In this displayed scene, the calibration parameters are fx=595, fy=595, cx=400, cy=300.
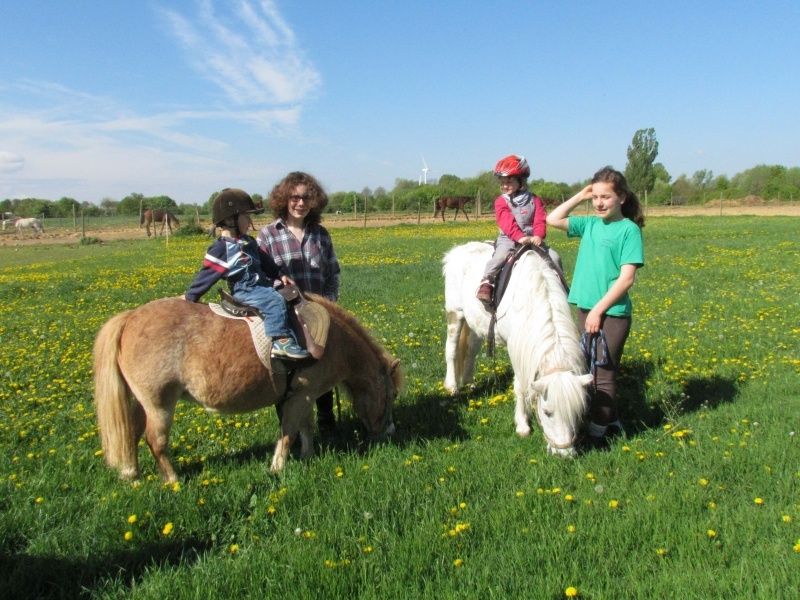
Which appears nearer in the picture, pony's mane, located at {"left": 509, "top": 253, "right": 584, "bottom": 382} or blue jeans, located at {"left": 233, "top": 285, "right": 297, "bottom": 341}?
blue jeans, located at {"left": 233, "top": 285, "right": 297, "bottom": 341}

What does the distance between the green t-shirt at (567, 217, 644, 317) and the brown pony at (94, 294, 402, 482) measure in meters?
2.40

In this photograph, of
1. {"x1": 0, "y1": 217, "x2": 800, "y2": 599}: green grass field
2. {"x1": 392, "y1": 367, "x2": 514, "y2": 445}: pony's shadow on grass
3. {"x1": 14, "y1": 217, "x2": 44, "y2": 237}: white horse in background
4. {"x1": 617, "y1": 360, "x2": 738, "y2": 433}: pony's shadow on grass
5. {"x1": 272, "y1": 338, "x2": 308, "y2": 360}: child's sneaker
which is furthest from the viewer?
{"x1": 14, "y1": 217, "x2": 44, "y2": 237}: white horse in background

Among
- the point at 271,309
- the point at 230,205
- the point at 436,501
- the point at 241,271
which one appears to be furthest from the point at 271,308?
the point at 436,501

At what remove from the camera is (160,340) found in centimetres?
423

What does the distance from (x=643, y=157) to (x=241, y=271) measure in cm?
8675

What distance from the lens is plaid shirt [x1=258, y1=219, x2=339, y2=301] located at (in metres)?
5.29

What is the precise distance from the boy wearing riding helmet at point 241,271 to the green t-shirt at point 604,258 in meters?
2.56

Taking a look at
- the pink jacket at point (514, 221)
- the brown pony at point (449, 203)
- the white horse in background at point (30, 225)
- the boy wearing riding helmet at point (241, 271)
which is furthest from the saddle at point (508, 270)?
the white horse in background at point (30, 225)

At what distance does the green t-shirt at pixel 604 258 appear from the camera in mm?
4980

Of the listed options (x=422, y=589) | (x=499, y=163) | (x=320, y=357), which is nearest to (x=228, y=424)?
(x=320, y=357)

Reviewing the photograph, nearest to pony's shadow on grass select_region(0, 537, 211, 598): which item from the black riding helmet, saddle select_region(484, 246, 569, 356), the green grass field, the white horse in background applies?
the green grass field

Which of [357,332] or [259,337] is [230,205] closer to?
[259,337]

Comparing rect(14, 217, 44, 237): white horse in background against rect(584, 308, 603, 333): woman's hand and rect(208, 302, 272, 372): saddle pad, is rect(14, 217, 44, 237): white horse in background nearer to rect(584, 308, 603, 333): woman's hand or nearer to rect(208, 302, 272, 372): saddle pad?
rect(208, 302, 272, 372): saddle pad

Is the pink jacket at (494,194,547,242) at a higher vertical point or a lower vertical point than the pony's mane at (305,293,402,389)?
higher
